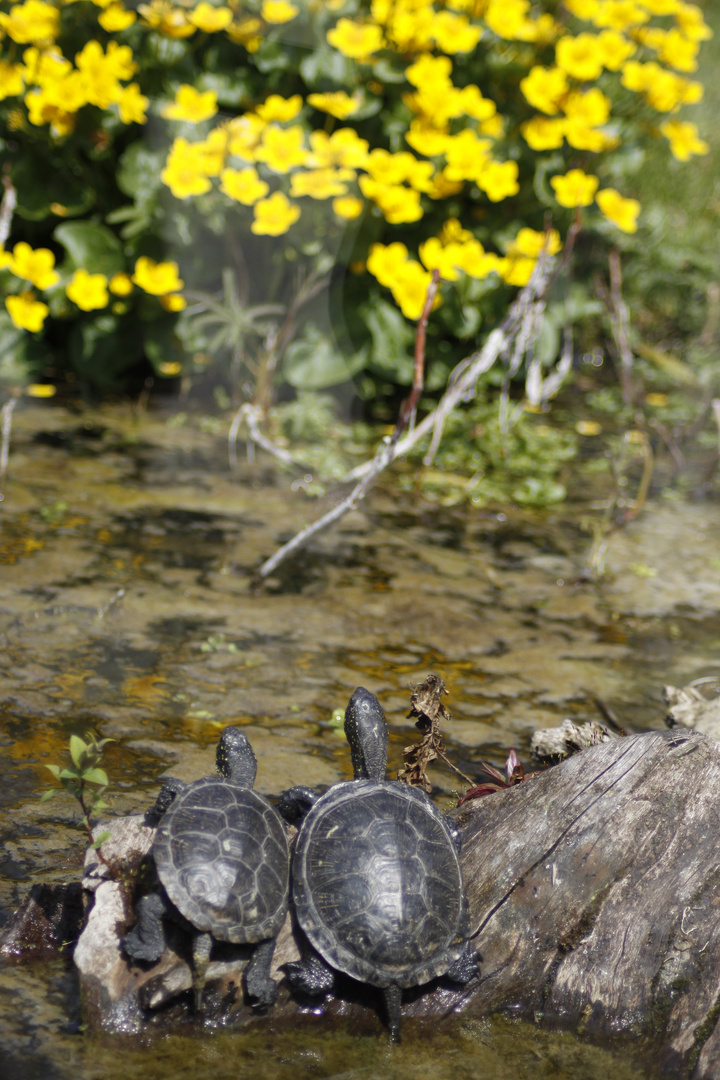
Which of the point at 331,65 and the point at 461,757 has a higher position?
the point at 331,65

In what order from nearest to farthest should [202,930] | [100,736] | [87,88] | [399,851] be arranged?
[202,930]
[399,851]
[100,736]
[87,88]

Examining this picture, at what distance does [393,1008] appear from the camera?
6.41ft

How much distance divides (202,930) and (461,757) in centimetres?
123

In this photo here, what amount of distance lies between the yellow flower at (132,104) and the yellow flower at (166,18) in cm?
39

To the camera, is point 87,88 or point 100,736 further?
point 87,88

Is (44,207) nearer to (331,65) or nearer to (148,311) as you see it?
(148,311)

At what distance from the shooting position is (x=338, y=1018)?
199 cm

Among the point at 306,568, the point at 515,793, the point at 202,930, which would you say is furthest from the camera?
the point at 306,568

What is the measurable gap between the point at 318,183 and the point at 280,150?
0.27 metres

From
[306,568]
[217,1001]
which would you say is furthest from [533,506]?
[217,1001]

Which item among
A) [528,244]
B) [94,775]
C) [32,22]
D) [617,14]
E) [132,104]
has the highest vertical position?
[617,14]

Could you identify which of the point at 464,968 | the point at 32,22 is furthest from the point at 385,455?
the point at 32,22

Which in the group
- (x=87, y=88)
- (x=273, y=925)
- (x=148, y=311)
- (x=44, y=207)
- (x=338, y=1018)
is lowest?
(x=338, y=1018)

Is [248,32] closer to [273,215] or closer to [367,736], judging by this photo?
[273,215]
